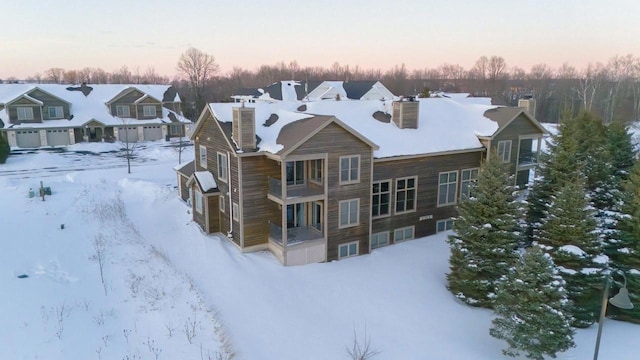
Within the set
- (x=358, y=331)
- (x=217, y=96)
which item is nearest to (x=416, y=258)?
(x=358, y=331)

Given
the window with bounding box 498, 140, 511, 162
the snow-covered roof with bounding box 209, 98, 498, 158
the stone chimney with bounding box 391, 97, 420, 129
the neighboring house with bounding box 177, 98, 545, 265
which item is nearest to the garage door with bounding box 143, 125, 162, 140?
the neighboring house with bounding box 177, 98, 545, 265

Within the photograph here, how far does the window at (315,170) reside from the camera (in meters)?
20.3

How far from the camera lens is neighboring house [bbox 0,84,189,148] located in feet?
152

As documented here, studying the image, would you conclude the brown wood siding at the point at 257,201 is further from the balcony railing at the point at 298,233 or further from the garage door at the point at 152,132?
the garage door at the point at 152,132

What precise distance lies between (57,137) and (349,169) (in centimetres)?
4050

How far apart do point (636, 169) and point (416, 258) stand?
9.59m

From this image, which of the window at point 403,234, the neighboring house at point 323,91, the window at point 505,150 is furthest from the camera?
the neighboring house at point 323,91

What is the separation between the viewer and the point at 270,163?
19.8 m

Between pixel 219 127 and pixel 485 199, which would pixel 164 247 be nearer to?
pixel 219 127

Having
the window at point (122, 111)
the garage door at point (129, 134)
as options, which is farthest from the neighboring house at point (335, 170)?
the window at point (122, 111)

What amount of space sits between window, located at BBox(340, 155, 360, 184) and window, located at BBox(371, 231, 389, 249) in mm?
3442

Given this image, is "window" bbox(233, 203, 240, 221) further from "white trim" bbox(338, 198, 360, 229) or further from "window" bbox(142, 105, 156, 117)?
"window" bbox(142, 105, 156, 117)

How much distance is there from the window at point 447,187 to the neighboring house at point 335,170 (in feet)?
0.18

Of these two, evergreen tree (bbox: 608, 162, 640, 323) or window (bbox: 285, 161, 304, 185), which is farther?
window (bbox: 285, 161, 304, 185)
